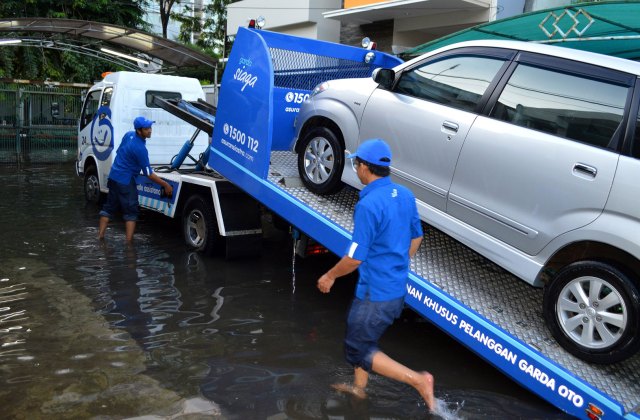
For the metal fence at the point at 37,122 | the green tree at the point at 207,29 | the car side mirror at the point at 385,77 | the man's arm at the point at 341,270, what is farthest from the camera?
the green tree at the point at 207,29

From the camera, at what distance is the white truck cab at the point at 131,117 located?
30.7 ft

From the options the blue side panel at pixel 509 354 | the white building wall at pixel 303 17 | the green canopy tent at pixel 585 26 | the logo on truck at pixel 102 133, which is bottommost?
the blue side panel at pixel 509 354

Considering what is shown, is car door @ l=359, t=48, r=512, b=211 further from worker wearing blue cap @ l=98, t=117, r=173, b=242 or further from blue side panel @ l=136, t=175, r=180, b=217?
worker wearing blue cap @ l=98, t=117, r=173, b=242

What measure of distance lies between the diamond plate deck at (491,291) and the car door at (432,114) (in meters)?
0.55

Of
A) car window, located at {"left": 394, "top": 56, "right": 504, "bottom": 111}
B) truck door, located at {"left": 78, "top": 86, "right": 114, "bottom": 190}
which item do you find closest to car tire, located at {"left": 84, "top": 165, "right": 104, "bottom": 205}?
truck door, located at {"left": 78, "top": 86, "right": 114, "bottom": 190}

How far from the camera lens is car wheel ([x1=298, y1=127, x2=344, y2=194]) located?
533 cm

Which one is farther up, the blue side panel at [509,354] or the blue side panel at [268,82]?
the blue side panel at [268,82]

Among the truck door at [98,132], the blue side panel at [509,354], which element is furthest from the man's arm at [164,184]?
the blue side panel at [509,354]

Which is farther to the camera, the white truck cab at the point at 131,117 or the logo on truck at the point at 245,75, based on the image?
the white truck cab at the point at 131,117

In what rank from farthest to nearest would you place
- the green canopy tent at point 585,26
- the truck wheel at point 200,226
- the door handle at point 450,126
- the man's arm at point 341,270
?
1. the truck wheel at point 200,226
2. the green canopy tent at point 585,26
3. the door handle at point 450,126
4. the man's arm at point 341,270

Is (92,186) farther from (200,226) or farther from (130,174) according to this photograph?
(200,226)

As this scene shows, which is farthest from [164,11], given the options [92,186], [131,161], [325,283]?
[325,283]

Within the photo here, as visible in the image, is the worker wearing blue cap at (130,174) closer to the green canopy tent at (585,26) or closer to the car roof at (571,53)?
the car roof at (571,53)

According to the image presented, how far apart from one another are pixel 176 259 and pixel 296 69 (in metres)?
2.77
